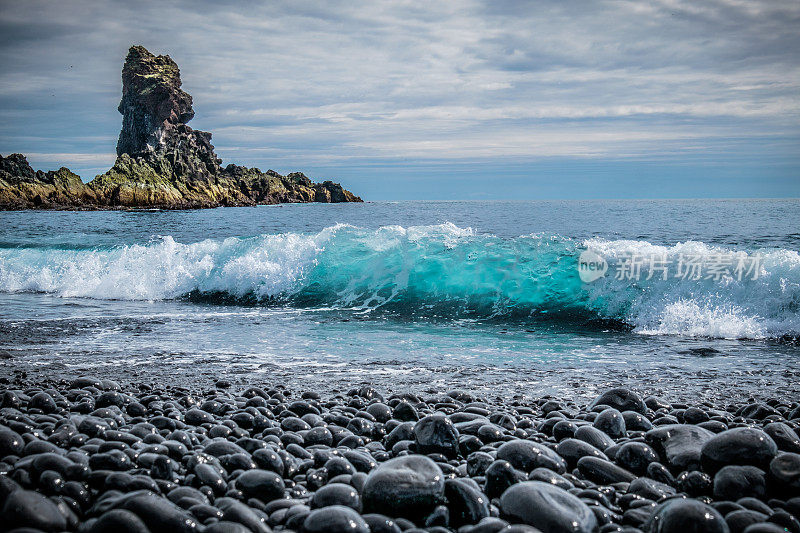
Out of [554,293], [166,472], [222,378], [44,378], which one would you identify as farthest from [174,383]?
[554,293]

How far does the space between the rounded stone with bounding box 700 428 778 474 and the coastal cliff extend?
89004mm

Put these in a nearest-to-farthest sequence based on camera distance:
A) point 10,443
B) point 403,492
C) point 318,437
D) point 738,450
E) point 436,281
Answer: point 403,492 → point 738,450 → point 10,443 → point 318,437 → point 436,281

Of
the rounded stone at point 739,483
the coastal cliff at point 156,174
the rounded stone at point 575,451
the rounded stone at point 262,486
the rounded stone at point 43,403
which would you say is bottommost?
the rounded stone at point 43,403

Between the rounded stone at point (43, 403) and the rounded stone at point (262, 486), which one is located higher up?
the rounded stone at point (262, 486)

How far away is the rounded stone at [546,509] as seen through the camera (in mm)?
2377

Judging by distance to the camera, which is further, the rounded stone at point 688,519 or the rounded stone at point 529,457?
the rounded stone at point 529,457

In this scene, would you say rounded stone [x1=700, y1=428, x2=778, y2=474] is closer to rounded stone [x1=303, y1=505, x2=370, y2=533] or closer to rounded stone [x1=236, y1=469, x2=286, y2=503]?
rounded stone [x1=303, y1=505, x2=370, y2=533]

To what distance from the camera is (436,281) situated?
12750mm

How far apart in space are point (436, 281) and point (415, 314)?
1703 mm

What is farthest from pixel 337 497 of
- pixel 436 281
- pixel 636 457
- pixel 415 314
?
pixel 436 281

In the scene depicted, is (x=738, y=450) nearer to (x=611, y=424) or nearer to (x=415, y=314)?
(x=611, y=424)

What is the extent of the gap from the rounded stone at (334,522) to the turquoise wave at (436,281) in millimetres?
8317

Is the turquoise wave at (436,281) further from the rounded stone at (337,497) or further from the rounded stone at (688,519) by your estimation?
the rounded stone at (337,497)

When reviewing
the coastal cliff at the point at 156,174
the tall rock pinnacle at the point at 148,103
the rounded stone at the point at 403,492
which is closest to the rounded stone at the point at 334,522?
the rounded stone at the point at 403,492
